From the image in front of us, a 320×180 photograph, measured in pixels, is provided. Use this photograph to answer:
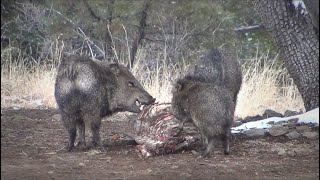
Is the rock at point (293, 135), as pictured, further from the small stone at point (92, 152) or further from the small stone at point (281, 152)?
the small stone at point (92, 152)

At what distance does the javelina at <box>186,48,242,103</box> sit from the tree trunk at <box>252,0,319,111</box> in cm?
52

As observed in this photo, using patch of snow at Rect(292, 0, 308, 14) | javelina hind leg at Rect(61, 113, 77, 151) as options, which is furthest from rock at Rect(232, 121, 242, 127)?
javelina hind leg at Rect(61, 113, 77, 151)

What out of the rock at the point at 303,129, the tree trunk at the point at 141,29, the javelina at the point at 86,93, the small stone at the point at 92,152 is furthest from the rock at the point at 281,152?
the tree trunk at the point at 141,29

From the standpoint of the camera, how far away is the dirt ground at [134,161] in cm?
428

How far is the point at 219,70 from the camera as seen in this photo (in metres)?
6.06

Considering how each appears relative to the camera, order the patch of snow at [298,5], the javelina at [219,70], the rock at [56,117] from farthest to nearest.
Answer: the rock at [56,117] < the patch of snow at [298,5] < the javelina at [219,70]

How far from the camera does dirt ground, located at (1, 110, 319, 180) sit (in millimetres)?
4277

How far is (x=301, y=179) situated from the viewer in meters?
4.36

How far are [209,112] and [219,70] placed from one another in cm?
108

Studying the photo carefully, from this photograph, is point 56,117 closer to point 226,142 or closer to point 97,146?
point 97,146

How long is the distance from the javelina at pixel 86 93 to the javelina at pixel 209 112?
610mm

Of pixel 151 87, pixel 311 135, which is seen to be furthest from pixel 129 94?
pixel 151 87

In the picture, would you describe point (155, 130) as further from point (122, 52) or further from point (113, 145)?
point (122, 52)

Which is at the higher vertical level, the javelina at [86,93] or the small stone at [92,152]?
the javelina at [86,93]
